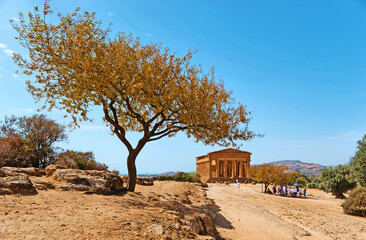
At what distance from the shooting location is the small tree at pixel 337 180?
3366cm

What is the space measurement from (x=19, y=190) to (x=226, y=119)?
9130mm

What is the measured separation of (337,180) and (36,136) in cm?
3727

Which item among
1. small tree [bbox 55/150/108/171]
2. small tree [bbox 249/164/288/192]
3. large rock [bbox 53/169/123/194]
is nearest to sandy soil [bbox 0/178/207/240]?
large rock [bbox 53/169/123/194]

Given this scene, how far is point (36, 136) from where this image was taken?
62.7 feet

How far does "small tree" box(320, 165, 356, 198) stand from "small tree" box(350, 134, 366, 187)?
553cm

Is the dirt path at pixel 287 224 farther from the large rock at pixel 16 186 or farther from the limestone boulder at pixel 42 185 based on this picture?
the large rock at pixel 16 186

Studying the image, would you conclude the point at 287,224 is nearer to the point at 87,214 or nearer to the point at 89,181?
the point at 89,181

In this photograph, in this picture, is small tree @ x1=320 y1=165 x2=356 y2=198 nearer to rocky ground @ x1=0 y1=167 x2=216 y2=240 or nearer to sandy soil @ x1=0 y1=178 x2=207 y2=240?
rocky ground @ x1=0 y1=167 x2=216 y2=240

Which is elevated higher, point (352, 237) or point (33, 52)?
point (33, 52)

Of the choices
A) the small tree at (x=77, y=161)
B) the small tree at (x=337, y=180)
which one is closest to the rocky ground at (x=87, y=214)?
the small tree at (x=77, y=161)

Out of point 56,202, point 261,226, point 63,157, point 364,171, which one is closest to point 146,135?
point 56,202

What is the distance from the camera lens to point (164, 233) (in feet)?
20.7

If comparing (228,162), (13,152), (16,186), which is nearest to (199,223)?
(16,186)

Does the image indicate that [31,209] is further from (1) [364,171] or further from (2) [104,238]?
(1) [364,171]
